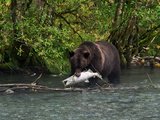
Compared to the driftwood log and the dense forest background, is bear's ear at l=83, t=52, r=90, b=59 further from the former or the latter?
the dense forest background

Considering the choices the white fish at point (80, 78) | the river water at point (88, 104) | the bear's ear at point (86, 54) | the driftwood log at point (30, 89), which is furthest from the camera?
the bear's ear at point (86, 54)

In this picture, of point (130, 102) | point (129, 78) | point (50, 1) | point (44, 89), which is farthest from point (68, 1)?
point (130, 102)

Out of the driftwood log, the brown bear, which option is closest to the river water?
the driftwood log

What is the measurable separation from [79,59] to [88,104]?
82.4 inches

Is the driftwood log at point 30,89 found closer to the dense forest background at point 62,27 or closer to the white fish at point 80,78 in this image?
the white fish at point 80,78

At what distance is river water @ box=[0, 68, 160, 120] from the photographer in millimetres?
9633

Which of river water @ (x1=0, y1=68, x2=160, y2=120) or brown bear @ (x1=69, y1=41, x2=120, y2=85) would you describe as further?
brown bear @ (x1=69, y1=41, x2=120, y2=85)

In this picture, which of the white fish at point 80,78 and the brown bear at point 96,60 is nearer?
the white fish at point 80,78

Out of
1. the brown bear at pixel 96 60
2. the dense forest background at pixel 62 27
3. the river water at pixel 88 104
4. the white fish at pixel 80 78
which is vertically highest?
the dense forest background at pixel 62 27

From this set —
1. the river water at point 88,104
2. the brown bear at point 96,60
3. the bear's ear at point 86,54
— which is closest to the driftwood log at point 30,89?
the river water at point 88,104

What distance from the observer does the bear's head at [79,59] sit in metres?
12.6

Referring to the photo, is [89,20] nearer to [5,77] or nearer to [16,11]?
[16,11]

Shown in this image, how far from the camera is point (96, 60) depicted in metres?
13.2

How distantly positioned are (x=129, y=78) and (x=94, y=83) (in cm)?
235
